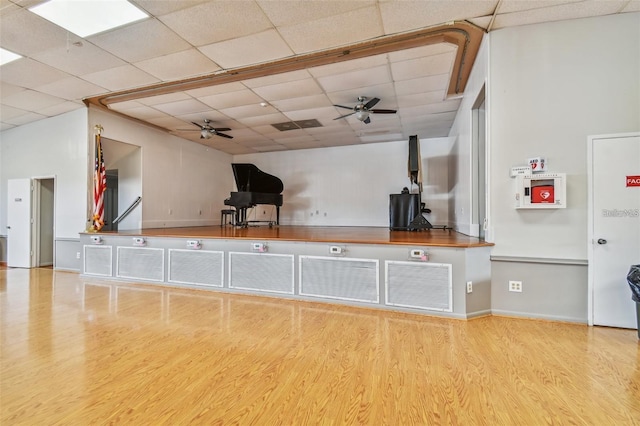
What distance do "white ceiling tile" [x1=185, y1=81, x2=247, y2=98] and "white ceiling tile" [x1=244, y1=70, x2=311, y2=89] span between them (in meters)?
0.18

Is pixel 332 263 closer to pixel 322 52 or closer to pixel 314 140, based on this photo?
pixel 322 52

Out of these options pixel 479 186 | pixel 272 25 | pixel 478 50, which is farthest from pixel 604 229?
pixel 272 25

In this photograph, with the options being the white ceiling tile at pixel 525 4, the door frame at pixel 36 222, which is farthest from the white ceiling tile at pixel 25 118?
the white ceiling tile at pixel 525 4

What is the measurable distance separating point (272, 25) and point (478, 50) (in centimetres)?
280

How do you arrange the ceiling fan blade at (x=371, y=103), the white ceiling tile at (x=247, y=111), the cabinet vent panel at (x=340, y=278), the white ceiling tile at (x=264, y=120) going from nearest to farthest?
the cabinet vent panel at (x=340, y=278) → the ceiling fan blade at (x=371, y=103) → the white ceiling tile at (x=247, y=111) → the white ceiling tile at (x=264, y=120)

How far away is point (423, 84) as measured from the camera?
4.96m

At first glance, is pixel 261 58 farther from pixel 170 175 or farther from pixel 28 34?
pixel 170 175

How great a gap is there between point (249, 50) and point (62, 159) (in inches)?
210

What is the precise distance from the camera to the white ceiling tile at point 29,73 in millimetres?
4258

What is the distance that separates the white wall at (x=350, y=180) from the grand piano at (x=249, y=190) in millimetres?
1634

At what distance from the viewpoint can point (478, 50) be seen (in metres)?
3.97

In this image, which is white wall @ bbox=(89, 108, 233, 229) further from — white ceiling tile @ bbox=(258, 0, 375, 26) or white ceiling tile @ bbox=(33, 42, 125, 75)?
white ceiling tile @ bbox=(258, 0, 375, 26)

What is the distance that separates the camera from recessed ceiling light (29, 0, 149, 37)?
3076 millimetres

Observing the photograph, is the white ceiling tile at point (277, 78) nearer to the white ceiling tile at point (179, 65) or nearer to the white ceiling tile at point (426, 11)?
the white ceiling tile at point (179, 65)
